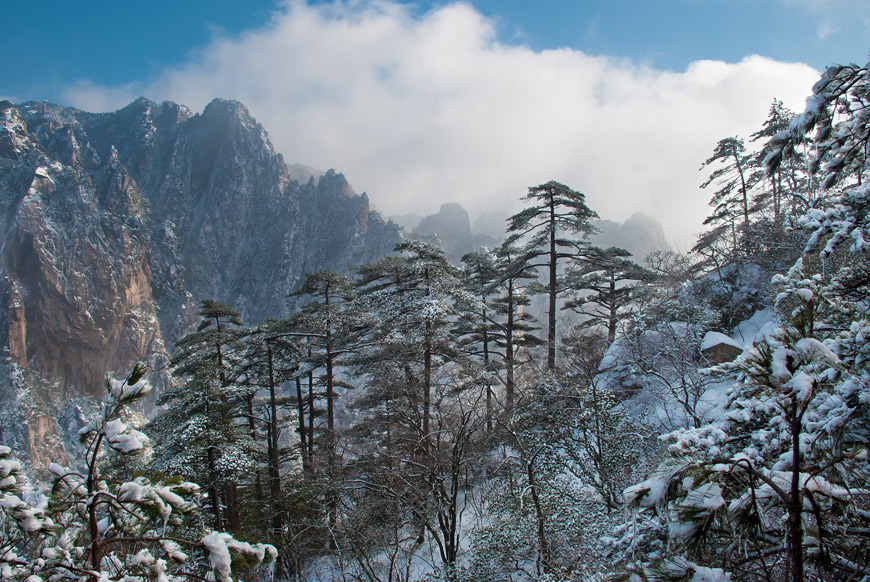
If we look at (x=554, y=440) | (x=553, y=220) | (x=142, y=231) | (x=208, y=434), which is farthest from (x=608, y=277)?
(x=142, y=231)

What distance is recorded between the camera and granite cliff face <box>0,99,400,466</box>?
71.1 metres

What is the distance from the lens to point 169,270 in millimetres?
89812

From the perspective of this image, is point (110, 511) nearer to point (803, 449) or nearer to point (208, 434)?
point (803, 449)

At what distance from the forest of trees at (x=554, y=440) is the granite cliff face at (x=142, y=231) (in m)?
A: 67.5

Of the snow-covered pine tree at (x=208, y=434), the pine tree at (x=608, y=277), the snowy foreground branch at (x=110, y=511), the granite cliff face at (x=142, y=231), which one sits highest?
the granite cliff face at (x=142, y=231)

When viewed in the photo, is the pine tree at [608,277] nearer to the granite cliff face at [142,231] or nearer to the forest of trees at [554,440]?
the forest of trees at [554,440]

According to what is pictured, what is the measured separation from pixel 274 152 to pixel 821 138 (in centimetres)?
11532

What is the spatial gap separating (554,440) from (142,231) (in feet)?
335

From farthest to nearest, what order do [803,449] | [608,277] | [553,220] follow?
[608,277], [553,220], [803,449]

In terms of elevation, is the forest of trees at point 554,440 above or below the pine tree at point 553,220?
below

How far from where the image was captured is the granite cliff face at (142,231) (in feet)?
233

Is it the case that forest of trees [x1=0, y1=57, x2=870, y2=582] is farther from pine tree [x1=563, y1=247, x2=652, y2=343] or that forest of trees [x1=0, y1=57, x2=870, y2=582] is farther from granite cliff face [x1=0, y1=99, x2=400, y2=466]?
granite cliff face [x1=0, y1=99, x2=400, y2=466]

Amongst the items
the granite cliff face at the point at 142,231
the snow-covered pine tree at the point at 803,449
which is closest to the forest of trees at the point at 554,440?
the snow-covered pine tree at the point at 803,449

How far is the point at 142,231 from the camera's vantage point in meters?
87.5
